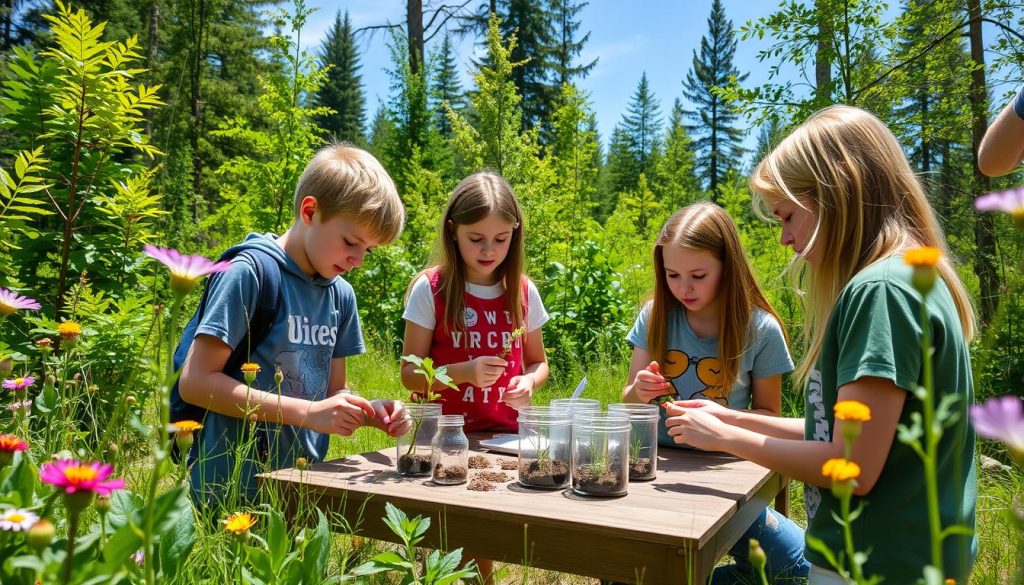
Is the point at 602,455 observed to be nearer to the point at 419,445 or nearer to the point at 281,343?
the point at 419,445

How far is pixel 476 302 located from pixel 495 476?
1230mm

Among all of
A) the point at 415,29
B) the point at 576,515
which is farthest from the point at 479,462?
the point at 415,29

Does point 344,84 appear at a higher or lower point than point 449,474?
higher

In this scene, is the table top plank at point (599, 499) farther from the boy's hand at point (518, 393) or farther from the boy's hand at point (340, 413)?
the boy's hand at point (518, 393)

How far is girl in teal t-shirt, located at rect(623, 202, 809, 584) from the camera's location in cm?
236

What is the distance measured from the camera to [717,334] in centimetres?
244

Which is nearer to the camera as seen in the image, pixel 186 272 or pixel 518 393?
pixel 186 272

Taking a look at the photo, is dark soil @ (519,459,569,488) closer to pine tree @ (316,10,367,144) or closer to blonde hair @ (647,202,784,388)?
blonde hair @ (647,202,784,388)

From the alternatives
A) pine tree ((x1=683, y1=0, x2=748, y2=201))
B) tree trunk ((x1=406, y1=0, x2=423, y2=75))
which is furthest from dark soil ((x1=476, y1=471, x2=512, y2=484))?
pine tree ((x1=683, y1=0, x2=748, y2=201))

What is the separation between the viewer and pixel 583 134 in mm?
8102

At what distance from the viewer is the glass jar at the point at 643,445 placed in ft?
5.47

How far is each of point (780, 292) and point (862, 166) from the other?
3824mm

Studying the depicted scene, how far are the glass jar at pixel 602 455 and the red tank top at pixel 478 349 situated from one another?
1.19 meters

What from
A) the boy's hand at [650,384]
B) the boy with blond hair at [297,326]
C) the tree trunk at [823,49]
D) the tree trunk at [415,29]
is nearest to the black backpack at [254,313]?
the boy with blond hair at [297,326]
